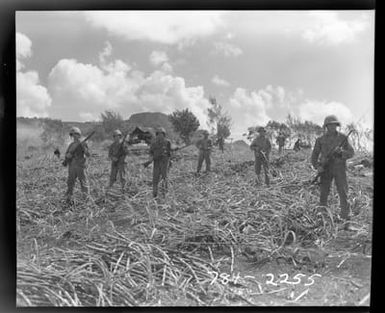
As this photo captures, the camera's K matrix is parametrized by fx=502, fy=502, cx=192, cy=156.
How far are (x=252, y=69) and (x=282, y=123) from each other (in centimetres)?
27

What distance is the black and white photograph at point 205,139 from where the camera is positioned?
2193mm

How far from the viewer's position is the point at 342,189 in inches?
87.4

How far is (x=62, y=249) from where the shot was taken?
7.16 feet

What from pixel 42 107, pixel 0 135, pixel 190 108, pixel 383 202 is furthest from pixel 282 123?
pixel 0 135

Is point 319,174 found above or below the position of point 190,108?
below

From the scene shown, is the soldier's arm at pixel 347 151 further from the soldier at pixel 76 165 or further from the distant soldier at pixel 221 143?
the soldier at pixel 76 165

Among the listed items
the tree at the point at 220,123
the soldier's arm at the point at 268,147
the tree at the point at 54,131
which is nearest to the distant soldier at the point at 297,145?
the soldier's arm at the point at 268,147

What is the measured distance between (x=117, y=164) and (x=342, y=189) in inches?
39.4

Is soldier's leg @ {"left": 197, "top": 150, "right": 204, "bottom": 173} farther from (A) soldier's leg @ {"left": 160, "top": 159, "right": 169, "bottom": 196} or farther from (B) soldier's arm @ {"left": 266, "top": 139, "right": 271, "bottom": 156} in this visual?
(B) soldier's arm @ {"left": 266, "top": 139, "right": 271, "bottom": 156}

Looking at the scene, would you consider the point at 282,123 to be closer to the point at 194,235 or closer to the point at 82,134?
the point at 194,235

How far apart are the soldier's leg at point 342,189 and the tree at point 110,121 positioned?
986 millimetres

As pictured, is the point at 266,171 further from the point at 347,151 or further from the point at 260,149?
the point at 347,151

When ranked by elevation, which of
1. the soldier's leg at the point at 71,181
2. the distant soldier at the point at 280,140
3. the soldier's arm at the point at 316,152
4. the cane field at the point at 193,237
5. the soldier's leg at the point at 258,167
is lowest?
the cane field at the point at 193,237

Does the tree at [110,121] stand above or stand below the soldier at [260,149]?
above
